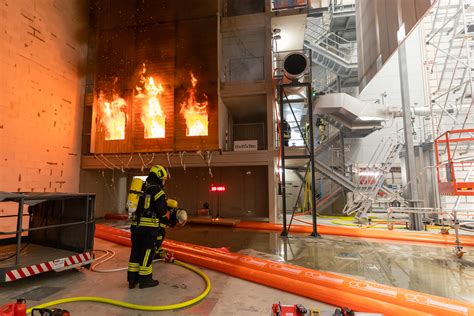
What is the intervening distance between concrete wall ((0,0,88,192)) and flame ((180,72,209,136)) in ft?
16.4

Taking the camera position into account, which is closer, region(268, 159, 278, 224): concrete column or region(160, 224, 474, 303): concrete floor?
region(160, 224, 474, 303): concrete floor

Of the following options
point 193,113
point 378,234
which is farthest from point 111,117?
point 378,234

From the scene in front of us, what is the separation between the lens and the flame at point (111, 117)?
38.5 feet

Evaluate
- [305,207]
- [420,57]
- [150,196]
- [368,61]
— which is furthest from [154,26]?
[420,57]

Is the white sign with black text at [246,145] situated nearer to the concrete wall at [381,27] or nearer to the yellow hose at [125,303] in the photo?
the concrete wall at [381,27]

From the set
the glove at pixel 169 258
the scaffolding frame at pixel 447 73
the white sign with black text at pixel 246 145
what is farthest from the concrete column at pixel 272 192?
the scaffolding frame at pixel 447 73

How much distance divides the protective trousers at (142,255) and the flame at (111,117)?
8.63 metres

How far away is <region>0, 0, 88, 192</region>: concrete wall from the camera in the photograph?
8633mm

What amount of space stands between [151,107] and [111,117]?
2.05 m

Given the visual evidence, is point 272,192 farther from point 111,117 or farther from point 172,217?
point 111,117

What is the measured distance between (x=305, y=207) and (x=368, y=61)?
9.76 metres

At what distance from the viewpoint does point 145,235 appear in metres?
4.15

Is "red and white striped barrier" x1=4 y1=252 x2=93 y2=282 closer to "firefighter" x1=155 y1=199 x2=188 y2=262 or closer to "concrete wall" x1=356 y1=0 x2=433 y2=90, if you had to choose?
"firefighter" x1=155 y1=199 x2=188 y2=262

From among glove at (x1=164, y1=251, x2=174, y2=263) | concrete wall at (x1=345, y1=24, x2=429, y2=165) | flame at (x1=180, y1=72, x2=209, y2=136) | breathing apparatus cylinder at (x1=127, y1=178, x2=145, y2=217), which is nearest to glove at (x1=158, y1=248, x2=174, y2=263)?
glove at (x1=164, y1=251, x2=174, y2=263)
